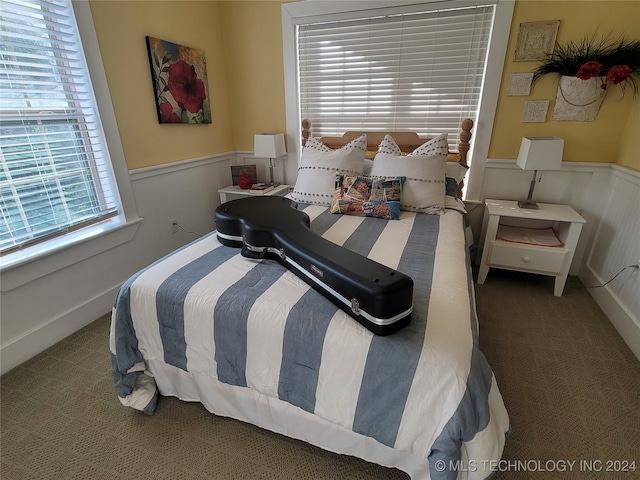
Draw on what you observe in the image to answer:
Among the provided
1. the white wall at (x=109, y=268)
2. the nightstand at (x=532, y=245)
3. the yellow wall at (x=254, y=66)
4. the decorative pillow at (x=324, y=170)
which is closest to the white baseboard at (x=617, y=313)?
the nightstand at (x=532, y=245)

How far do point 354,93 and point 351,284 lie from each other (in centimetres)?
225

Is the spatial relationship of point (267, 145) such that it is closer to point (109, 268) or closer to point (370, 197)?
point (370, 197)

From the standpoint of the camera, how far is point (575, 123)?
89.7 inches

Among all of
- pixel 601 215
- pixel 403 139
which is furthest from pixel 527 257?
pixel 403 139

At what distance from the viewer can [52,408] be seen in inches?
58.3

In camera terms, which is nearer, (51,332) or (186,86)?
(51,332)

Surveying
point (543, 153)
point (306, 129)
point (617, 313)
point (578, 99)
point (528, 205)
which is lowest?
point (617, 313)

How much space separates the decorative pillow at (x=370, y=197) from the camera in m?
2.02

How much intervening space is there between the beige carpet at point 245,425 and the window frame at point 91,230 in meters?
0.50

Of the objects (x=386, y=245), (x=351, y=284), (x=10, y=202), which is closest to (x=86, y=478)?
(x=351, y=284)

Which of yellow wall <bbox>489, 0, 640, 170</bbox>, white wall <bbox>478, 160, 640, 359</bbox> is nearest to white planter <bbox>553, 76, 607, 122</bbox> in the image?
yellow wall <bbox>489, 0, 640, 170</bbox>

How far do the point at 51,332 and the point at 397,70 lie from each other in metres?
3.05

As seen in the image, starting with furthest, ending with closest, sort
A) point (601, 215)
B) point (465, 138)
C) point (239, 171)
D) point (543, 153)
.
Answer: point (239, 171) → point (465, 138) → point (601, 215) → point (543, 153)

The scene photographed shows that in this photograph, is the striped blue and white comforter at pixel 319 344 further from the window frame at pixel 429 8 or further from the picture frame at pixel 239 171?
the picture frame at pixel 239 171
